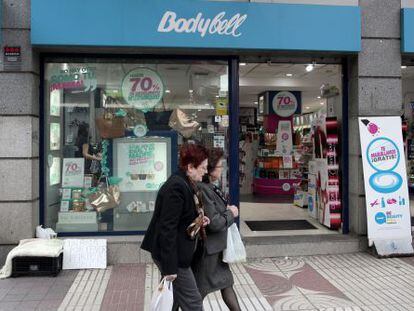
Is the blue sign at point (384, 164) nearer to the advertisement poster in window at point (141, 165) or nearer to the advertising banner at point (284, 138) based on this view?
the advertisement poster in window at point (141, 165)

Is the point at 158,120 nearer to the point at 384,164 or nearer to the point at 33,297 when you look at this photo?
the point at 33,297

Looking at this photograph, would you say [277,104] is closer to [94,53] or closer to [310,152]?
[310,152]

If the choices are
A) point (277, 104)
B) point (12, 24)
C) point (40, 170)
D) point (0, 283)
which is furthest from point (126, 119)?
point (277, 104)

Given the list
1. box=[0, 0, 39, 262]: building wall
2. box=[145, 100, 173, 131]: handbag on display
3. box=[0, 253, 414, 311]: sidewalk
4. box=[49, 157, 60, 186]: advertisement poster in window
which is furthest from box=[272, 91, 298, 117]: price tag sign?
box=[0, 0, 39, 262]: building wall

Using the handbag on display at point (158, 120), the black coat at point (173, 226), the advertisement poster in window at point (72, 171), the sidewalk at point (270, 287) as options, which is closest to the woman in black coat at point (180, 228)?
the black coat at point (173, 226)

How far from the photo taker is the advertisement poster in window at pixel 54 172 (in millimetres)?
6684

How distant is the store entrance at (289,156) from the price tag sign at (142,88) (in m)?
1.74

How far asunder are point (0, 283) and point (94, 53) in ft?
10.5

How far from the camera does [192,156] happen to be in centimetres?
358

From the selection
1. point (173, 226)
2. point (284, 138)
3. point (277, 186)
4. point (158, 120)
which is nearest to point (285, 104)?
point (284, 138)

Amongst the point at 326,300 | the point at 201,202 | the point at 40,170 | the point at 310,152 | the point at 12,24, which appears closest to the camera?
the point at 201,202

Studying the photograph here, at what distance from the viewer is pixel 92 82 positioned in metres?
6.77

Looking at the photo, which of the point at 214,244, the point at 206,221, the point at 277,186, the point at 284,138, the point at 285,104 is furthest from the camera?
the point at 285,104

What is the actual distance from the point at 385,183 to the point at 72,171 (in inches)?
173
